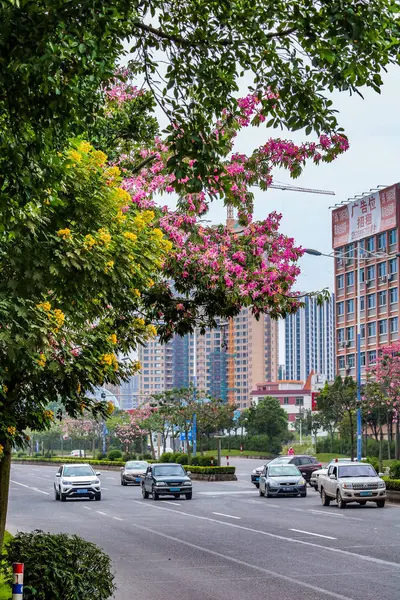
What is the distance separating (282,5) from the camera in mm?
8219

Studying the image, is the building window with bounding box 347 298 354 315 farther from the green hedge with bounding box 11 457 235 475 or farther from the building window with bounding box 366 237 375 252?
the green hedge with bounding box 11 457 235 475

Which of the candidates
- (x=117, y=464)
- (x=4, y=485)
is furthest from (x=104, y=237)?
(x=117, y=464)

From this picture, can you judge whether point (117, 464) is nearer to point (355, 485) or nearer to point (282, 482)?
point (282, 482)

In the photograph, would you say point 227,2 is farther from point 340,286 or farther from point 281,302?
point 340,286

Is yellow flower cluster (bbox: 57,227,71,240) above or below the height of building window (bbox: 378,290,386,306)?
below

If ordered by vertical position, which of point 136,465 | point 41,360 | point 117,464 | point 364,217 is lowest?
point 136,465

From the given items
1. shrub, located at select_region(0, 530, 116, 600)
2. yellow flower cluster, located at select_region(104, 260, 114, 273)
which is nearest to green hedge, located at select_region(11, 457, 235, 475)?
shrub, located at select_region(0, 530, 116, 600)

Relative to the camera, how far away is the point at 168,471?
44.0 metres

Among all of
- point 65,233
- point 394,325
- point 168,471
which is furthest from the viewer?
point 394,325

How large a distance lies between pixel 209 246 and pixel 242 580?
5.32m

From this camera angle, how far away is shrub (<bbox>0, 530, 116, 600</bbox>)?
413 inches

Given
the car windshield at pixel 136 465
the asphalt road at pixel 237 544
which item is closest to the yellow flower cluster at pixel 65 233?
the asphalt road at pixel 237 544

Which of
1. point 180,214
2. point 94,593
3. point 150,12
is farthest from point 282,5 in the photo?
point 180,214

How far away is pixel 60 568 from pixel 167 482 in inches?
1274
